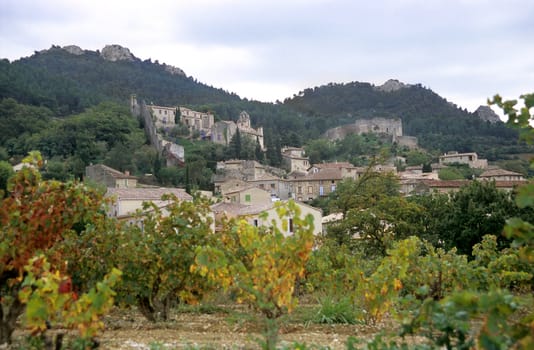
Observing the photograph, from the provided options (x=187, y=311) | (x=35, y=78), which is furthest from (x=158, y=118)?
(x=187, y=311)

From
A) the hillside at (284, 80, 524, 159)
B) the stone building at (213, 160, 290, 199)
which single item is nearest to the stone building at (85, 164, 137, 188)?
the stone building at (213, 160, 290, 199)

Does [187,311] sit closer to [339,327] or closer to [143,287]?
[143,287]

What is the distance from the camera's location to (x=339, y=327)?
8797 millimetres

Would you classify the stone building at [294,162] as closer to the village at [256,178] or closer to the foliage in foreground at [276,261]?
the village at [256,178]

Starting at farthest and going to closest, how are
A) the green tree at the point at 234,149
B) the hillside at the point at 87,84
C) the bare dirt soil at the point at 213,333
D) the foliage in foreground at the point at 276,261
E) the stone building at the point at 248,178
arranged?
the hillside at the point at 87,84 < the green tree at the point at 234,149 < the stone building at the point at 248,178 < the bare dirt soil at the point at 213,333 < the foliage in foreground at the point at 276,261

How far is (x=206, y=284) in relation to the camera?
28.8ft

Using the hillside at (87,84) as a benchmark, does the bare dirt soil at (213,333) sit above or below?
below

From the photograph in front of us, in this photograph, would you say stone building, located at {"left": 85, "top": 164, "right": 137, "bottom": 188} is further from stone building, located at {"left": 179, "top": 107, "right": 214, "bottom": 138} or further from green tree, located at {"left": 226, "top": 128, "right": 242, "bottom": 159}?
stone building, located at {"left": 179, "top": 107, "right": 214, "bottom": 138}

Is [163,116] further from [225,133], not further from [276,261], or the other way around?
[276,261]

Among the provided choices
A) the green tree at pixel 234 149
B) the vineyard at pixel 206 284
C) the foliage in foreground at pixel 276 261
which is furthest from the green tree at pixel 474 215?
the green tree at pixel 234 149

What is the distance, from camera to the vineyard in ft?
13.7

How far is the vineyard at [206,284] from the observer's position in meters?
4.17

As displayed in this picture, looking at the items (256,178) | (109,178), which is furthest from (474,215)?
(256,178)

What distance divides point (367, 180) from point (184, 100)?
426 feet
